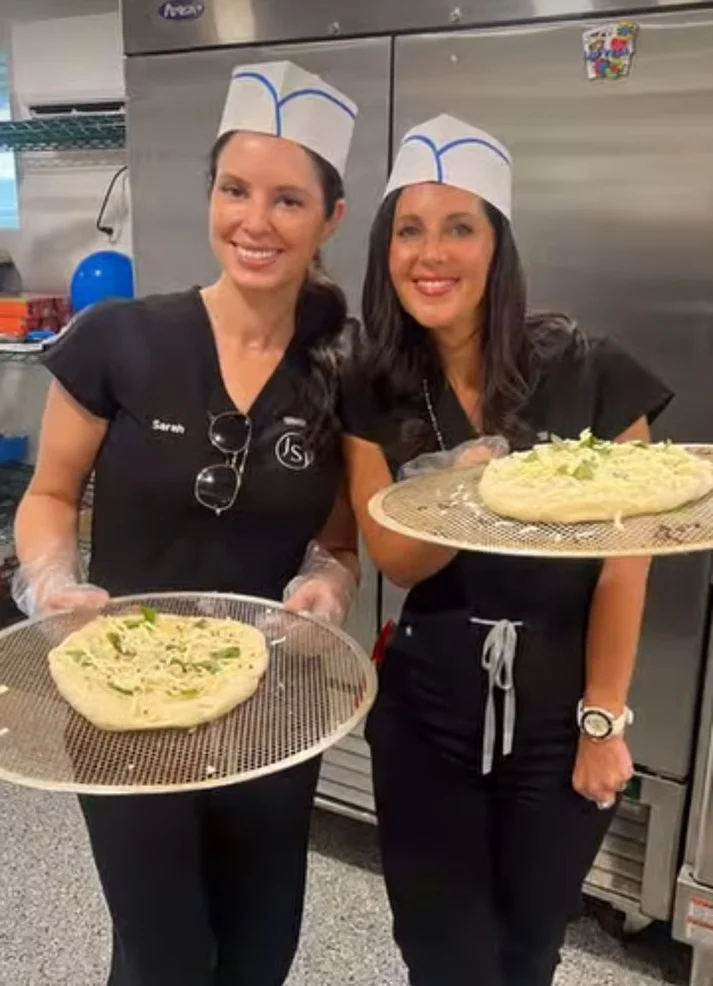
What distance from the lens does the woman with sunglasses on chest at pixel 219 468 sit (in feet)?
3.92

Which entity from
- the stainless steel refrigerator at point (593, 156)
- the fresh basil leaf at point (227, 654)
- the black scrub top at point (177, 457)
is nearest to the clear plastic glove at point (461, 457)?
the black scrub top at point (177, 457)

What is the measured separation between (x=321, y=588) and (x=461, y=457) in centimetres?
26

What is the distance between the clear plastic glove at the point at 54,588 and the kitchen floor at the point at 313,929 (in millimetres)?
965

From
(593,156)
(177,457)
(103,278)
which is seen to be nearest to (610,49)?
(593,156)

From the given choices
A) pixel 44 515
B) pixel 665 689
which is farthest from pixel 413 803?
pixel 665 689

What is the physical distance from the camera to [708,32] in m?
1.57

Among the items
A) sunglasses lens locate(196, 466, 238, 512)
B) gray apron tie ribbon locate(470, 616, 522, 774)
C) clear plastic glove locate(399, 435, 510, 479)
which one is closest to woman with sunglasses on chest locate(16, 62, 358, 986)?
sunglasses lens locate(196, 466, 238, 512)

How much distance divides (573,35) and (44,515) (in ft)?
3.96

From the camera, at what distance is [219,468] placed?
1.21 m

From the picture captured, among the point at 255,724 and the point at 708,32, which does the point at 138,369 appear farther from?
the point at 708,32

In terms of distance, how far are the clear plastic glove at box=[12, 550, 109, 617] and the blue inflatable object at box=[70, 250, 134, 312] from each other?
5.27 feet

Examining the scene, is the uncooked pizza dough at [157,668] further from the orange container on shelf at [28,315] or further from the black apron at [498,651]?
the orange container on shelf at [28,315]

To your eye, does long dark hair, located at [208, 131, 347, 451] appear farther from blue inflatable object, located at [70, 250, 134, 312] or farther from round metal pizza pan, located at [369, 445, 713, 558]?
blue inflatable object, located at [70, 250, 134, 312]

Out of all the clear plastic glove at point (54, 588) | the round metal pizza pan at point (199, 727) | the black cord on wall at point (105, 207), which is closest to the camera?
the round metal pizza pan at point (199, 727)
